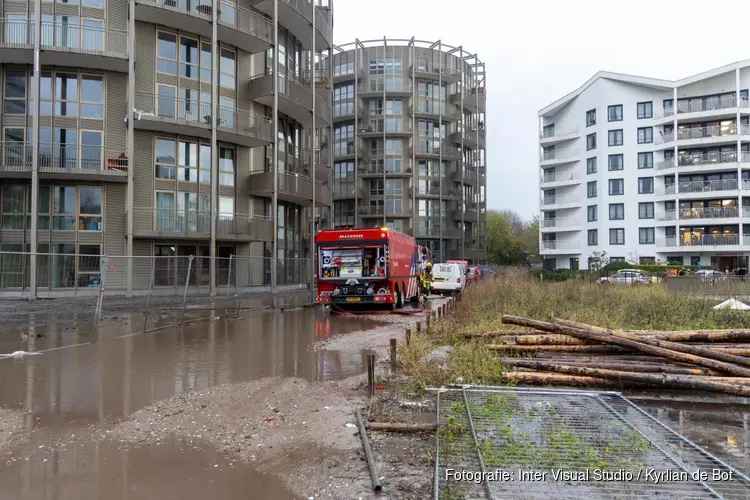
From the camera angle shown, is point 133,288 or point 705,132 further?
point 705,132

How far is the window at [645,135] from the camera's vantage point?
55.4m

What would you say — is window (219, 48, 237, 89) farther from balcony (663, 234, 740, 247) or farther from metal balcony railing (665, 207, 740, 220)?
balcony (663, 234, 740, 247)

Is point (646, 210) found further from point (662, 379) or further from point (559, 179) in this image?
point (662, 379)

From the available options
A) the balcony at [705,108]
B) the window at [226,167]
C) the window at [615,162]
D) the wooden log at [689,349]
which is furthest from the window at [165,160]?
the balcony at [705,108]

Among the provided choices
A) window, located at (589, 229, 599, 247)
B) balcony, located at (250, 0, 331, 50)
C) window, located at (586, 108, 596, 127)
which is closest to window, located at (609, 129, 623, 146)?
window, located at (586, 108, 596, 127)

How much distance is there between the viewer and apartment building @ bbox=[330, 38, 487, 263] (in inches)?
2486

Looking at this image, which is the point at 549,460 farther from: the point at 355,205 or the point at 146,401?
the point at 355,205

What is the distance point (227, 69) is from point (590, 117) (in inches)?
1724

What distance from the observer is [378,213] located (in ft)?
208

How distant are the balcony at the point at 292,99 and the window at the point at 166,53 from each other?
181 inches

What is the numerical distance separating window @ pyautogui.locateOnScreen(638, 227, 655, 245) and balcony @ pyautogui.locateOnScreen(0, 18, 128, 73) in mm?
49397

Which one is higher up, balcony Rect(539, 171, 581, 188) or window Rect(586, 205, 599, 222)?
balcony Rect(539, 171, 581, 188)

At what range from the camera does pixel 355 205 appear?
62094mm

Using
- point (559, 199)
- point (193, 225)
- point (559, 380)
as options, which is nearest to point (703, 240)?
point (559, 199)
